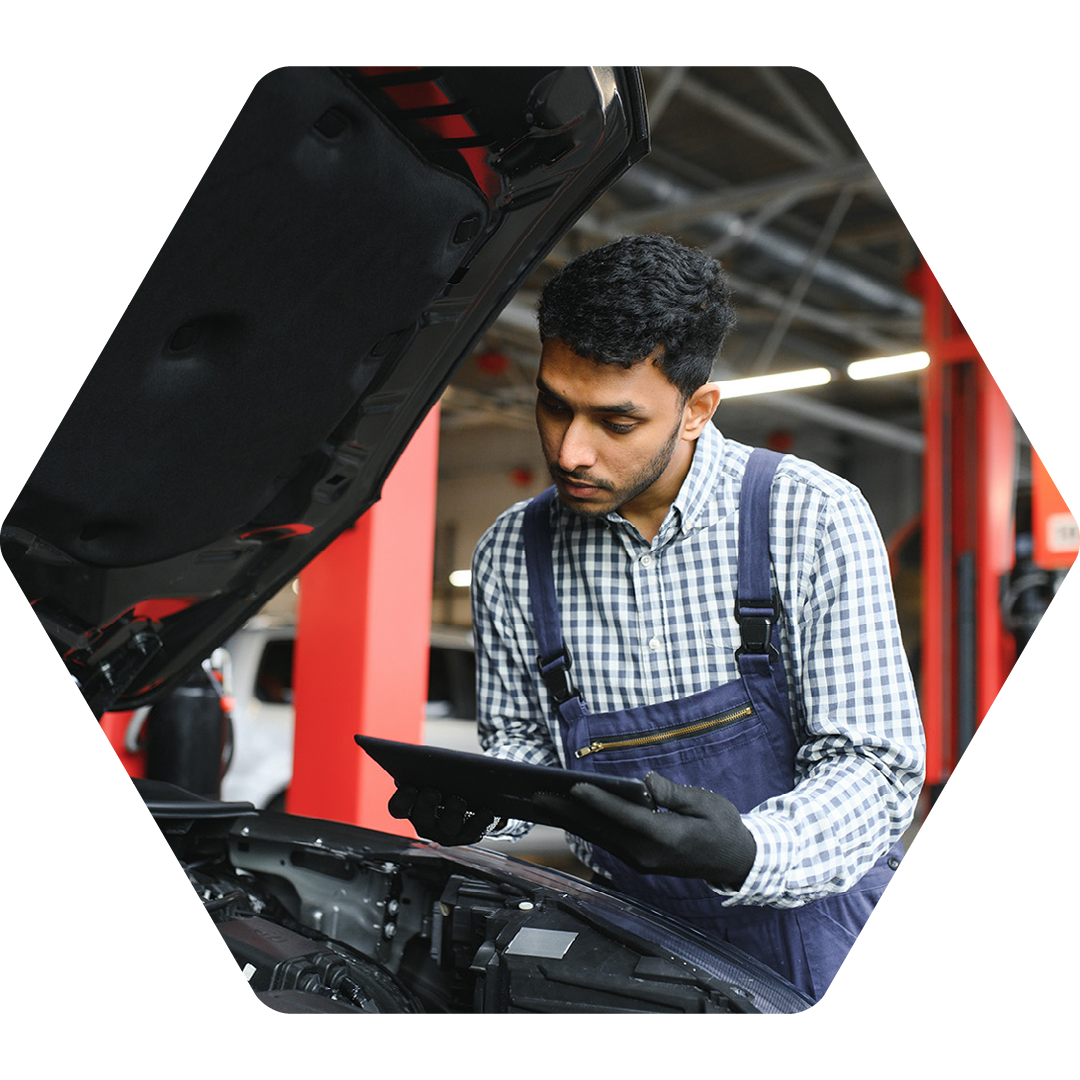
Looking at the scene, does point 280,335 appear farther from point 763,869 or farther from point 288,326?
point 763,869

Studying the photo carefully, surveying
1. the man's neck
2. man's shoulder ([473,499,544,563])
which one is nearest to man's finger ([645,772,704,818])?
the man's neck

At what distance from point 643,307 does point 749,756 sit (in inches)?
26.5

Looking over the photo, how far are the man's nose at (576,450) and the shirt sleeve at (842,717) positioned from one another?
12.3 inches

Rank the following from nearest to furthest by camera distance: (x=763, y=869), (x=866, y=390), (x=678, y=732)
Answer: (x=763, y=869)
(x=678, y=732)
(x=866, y=390)

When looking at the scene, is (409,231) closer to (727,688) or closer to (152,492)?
(152,492)

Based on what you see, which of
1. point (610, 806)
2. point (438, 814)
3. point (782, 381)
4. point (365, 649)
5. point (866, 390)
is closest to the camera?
point (610, 806)

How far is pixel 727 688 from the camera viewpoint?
56.8 inches

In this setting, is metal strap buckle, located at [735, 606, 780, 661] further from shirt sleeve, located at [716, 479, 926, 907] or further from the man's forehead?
the man's forehead

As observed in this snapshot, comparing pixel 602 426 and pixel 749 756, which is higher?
pixel 602 426

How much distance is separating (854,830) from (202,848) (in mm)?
1022

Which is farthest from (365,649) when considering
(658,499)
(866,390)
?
(866,390)

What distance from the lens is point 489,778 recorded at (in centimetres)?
113
